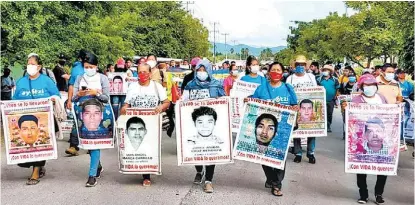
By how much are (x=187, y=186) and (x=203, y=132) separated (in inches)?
32.6

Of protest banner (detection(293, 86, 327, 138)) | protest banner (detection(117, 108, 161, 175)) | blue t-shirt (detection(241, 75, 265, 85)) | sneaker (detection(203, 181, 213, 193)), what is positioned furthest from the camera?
blue t-shirt (detection(241, 75, 265, 85))

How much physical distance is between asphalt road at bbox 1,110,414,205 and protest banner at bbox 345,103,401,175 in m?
0.53

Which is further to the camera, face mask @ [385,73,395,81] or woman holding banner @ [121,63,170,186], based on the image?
face mask @ [385,73,395,81]

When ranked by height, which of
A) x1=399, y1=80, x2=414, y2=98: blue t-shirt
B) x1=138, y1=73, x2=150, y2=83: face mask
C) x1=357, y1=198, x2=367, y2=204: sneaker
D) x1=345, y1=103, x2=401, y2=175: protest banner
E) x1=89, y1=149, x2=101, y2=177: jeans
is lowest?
x1=357, y1=198, x2=367, y2=204: sneaker

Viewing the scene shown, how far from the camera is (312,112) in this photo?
9820 mm

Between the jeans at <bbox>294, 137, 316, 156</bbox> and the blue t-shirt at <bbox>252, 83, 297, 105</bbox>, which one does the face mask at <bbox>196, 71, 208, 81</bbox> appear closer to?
the blue t-shirt at <bbox>252, 83, 297, 105</bbox>

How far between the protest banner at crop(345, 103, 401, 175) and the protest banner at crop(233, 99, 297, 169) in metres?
0.78

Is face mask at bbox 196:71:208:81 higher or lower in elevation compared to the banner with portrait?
higher

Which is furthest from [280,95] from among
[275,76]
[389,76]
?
[389,76]

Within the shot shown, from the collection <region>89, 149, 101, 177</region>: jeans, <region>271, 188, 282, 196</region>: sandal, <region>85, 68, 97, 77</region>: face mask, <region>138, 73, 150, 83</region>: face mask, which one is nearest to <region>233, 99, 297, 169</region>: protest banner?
<region>271, 188, 282, 196</region>: sandal

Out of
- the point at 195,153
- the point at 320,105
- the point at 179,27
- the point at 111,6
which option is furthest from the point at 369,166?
the point at 179,27

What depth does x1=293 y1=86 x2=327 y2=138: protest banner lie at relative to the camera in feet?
32.0

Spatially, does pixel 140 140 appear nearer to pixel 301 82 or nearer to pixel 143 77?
pixel 143 77

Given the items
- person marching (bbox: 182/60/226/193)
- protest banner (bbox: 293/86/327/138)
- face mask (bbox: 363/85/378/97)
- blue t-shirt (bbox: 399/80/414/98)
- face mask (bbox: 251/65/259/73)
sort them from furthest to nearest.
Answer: blue t-shirt (bbox: 399/80/414/98) → face mask (bbox: 251/65/259/73) → protest banner (bbox: 293/86/327/138) → person marching (bbox: 182/60/226/193) → face mask (bbox: 363/85/378/97)
